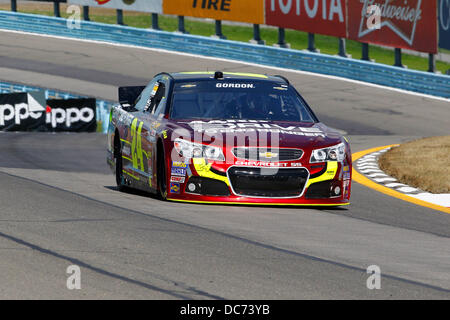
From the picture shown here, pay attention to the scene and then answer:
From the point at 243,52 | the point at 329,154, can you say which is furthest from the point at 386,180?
the point at 243,52

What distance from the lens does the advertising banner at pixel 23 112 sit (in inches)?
1053

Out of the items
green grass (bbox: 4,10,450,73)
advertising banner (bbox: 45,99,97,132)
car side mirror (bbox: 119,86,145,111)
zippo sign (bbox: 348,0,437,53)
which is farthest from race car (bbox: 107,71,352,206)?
green grass (bbox: 4,10,450,73)

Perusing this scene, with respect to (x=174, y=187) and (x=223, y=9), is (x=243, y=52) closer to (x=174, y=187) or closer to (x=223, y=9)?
(x=223, y=9)

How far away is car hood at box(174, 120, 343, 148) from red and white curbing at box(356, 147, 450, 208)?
93.4 inches

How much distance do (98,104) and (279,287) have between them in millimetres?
22571

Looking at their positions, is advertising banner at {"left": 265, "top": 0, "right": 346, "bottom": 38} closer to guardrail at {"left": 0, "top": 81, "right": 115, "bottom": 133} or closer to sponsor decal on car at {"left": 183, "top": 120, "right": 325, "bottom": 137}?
guardrail at {"left": 0, "top": 81, "right": 115, "bottom": 133}

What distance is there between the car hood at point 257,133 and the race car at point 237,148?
10 millimetres

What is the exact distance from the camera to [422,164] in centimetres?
1620

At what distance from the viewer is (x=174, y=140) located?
10797 millimetres

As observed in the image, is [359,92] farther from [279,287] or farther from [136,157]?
[279,287]

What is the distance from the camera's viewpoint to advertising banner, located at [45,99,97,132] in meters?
27.2

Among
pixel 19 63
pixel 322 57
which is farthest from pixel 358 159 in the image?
pixel 19 63

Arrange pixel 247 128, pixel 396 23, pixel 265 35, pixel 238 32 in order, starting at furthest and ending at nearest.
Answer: pixel 238 32 < pixel 265 35 < pixel 396 23 < pixel 247 128

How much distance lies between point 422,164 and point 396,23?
16.7 m
